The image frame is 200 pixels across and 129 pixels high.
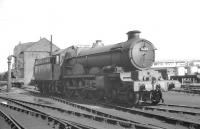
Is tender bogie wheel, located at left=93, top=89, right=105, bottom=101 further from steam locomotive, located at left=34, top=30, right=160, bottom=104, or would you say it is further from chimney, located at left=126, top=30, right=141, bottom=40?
chimney, located at left=126, top=30, right=141, bottom=40

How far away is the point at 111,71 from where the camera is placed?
1345cm

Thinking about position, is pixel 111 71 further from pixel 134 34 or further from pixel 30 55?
pixel 30 55

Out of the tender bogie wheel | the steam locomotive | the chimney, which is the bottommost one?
the tender bogie wheel

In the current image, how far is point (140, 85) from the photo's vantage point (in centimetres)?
1201

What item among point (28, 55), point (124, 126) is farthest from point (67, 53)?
point (28, 55)

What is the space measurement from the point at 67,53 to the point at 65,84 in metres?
2.21

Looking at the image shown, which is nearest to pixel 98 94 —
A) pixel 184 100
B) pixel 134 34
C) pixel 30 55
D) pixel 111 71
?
pixel 111 71

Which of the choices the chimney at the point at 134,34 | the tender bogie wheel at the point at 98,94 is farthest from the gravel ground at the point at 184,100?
the chimney at the point at 134,34

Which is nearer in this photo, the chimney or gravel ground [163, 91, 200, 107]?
the chimney

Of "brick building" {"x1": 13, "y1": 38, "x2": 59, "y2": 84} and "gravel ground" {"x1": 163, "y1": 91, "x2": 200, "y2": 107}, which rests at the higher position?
"brick building" {"x1": 13, "y1": 38, "x2": 59, "y2": 84}

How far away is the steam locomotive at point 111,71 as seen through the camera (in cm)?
1262

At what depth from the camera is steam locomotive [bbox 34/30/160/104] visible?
497 inches

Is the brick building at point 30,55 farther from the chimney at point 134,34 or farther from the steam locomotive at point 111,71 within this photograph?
the chimney at point 134,34

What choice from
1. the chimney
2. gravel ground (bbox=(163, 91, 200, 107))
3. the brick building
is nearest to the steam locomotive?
the chimney
